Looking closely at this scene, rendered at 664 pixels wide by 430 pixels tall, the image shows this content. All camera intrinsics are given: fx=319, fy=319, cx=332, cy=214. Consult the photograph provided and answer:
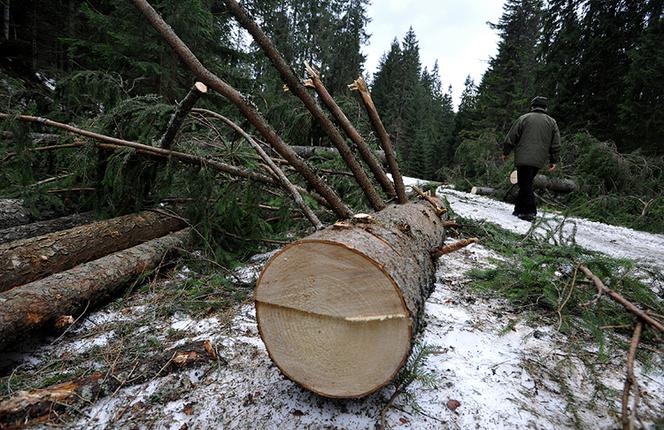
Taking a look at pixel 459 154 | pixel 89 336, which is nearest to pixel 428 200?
pixel 89 336

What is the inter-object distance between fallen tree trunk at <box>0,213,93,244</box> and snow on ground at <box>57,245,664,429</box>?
196 centimetres

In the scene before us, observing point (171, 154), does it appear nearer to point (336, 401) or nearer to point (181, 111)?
point (181, 111)

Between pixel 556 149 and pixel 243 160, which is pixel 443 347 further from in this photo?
pixel 556 149

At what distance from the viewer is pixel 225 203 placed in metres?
2.81

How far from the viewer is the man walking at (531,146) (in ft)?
16.3

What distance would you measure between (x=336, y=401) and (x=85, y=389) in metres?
1.09

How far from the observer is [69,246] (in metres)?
2.26

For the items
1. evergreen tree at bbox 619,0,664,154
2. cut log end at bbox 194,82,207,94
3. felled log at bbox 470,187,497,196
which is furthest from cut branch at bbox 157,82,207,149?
evergreen tree at bbox 619,0,664,154

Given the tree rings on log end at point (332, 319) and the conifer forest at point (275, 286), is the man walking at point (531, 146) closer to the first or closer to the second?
the conifer forest at point (275, 286)

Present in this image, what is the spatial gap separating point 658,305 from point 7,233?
4.61 m

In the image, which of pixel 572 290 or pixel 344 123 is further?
pixel 344 123

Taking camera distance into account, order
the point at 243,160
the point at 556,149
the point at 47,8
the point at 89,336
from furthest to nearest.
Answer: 1. the point at 47,8
2. the point at 556,149
3. the point at 243,160
4. the point at 89,336

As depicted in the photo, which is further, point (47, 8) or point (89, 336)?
point (47, 8)

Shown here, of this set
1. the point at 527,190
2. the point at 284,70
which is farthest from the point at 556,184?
the point at 284,70
